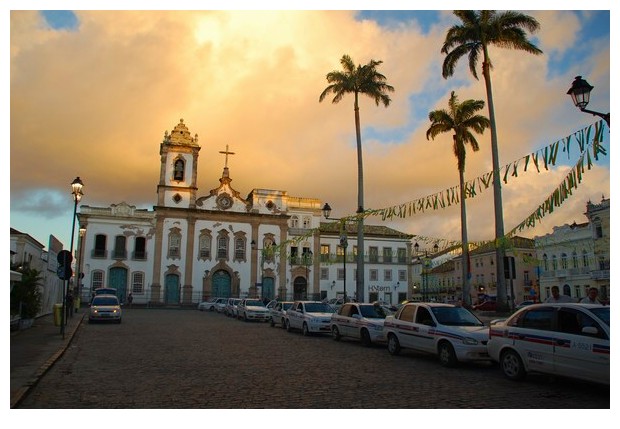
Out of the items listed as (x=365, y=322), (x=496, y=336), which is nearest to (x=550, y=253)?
(x=365, y=322)

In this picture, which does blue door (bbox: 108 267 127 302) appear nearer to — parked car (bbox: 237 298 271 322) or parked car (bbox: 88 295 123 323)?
parked car (bbox: 237 298 271 322)

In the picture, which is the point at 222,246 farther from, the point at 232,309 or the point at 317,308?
the point at 317,308

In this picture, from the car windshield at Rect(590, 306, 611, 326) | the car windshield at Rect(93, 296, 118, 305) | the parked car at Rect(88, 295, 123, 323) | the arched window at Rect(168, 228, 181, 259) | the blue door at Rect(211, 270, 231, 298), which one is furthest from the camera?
the blue door at Rect(211, 270, 231, 298)

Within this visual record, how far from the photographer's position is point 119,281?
4909cm

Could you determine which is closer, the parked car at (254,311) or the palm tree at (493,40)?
the palm tree at (493,40)

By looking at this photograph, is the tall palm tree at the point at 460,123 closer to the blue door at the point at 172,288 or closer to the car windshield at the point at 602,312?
the car windshield at the point at 602,312

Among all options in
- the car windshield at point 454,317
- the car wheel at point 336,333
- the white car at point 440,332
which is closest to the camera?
the white car at point 440,332

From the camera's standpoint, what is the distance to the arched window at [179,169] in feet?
175

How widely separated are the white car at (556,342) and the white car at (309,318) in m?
10.1

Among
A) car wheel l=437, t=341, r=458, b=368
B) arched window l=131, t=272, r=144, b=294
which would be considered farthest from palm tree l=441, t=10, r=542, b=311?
arched window l=131, t=272, r=144, b=294

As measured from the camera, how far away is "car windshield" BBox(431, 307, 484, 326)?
1253 cm

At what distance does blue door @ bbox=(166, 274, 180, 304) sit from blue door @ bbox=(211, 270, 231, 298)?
3866 mm

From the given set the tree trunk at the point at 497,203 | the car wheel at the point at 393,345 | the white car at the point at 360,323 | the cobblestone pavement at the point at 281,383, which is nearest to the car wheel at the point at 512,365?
the cobblestone pavement at the point at 281,383

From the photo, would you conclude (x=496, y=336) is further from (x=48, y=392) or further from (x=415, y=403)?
(x=48, y=392)
